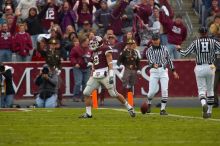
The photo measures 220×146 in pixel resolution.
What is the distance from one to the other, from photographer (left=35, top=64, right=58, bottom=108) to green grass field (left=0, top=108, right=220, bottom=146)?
11.6ft

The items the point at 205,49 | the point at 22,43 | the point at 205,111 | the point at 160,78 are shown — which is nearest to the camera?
the point at 205,111

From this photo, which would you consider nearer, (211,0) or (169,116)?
(169,116)

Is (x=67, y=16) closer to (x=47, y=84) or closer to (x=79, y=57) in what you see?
(x=79, y=57)

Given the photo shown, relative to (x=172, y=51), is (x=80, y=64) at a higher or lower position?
lower

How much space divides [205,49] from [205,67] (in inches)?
17.1

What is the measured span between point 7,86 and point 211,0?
8.50 m

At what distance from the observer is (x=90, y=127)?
1836 centimetres

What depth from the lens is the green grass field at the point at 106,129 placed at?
15.9 metres

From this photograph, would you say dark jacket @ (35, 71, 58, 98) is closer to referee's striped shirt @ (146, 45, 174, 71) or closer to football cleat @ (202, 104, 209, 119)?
referee's striped shirt @ (146, 45, 174, 71)

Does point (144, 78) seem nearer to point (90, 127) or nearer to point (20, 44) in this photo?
point (20, 44)

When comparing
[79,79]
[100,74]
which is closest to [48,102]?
[79,79]

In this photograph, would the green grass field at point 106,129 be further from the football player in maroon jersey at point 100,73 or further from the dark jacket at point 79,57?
the dark jacket at point 79,57

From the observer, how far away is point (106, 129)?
17.9 m

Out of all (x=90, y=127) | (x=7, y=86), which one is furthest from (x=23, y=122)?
(x=7, y=86)
